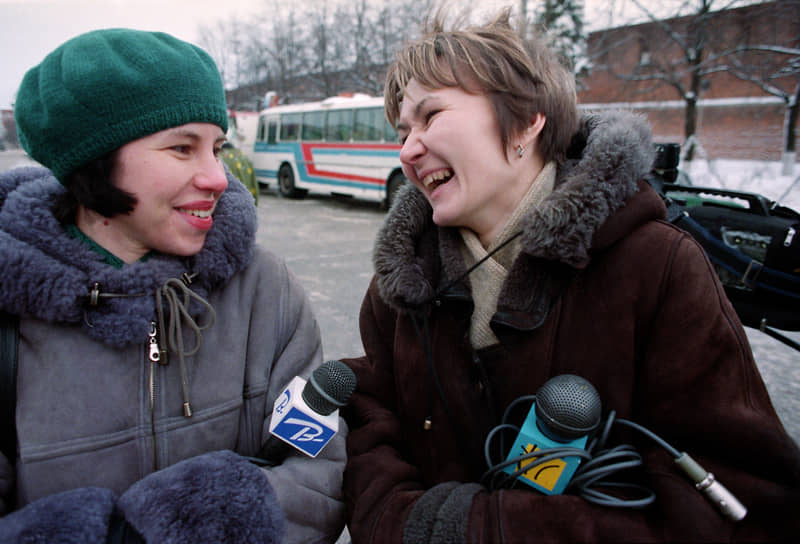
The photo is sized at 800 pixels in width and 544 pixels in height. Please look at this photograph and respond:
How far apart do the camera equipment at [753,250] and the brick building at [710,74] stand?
11.2m

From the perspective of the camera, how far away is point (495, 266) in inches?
54.8

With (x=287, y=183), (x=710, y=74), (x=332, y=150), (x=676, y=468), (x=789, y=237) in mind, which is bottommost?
(x=287, y=183)

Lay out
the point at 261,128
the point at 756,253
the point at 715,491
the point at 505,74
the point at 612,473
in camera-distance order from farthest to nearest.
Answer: the point at 261,128, the point at 756,253, the point at 505,74, the point at 612,473, the point at 715,491

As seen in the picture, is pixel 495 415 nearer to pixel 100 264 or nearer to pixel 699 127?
pixel 100 264

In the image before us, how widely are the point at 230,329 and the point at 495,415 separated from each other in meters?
0.76

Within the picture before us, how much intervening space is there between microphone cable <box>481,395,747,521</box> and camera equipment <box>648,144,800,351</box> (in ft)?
5.26

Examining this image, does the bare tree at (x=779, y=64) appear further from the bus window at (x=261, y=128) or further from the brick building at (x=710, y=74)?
the bus window at (x=261, y=128)

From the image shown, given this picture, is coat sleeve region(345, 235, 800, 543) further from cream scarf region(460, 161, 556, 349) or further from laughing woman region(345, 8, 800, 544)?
cream scarf region(460, 161, 556, 349)

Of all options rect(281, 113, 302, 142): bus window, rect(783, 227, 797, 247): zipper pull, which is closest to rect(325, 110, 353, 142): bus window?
rect(281, 113, 302, 142): bus window

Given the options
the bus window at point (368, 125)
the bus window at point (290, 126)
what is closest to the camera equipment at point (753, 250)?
the bus window at point (368, 125)

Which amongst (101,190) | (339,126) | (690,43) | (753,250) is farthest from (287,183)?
(101,190)

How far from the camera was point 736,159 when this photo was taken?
72.0 feet

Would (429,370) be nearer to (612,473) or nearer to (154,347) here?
(612,473)

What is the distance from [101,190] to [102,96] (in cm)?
22
